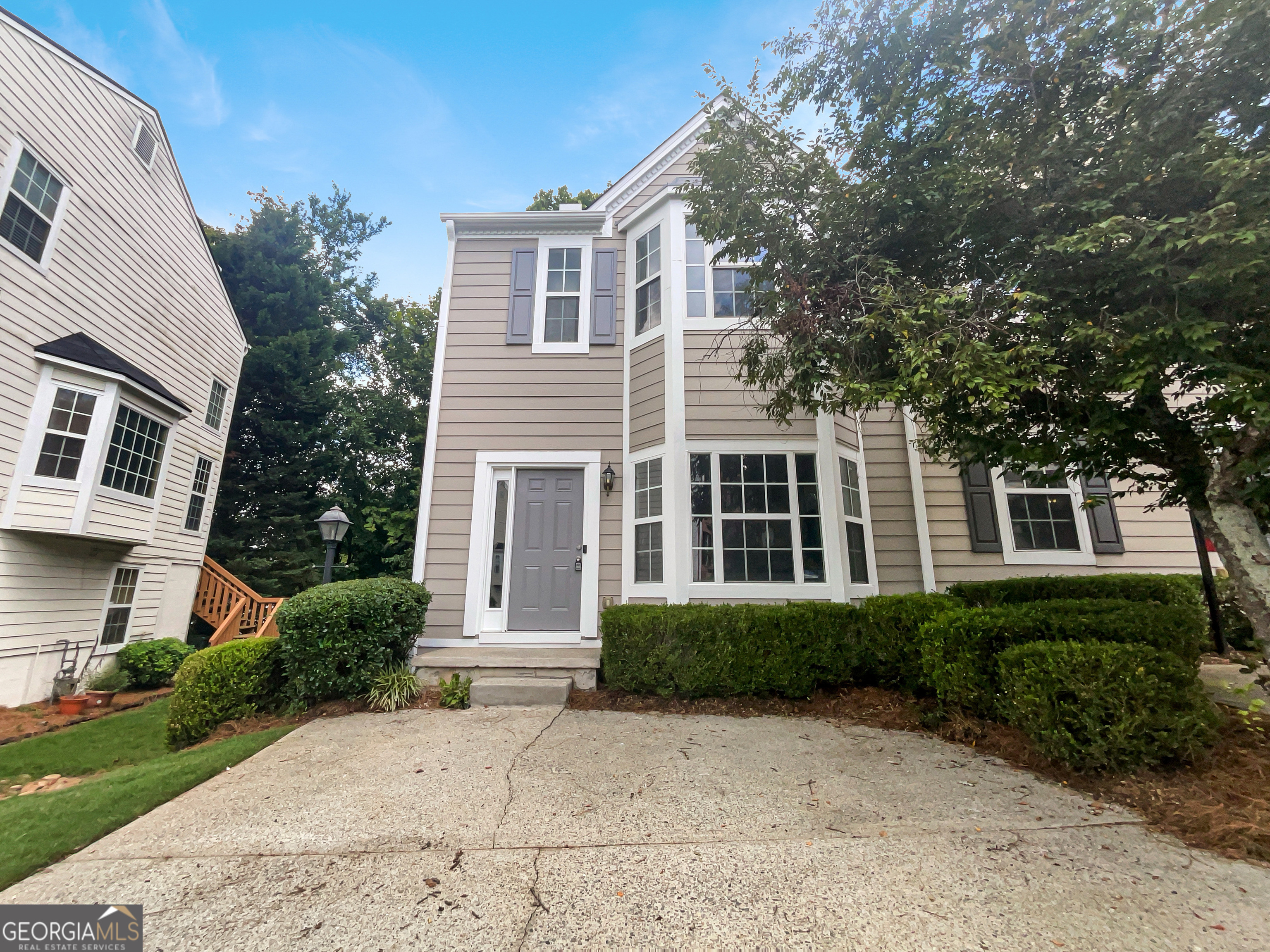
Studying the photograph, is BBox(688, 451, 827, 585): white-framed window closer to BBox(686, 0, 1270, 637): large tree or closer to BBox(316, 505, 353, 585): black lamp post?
BBox(686, 0, 1270, 637): large tree

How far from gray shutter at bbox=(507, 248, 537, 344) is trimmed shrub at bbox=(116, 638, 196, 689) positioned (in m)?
6.65

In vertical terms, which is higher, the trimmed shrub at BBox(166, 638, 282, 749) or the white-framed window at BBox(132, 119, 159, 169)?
the white-framed window at BBox(132, 119, 159, 169)

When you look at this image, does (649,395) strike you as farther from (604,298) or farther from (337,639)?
(337,639)

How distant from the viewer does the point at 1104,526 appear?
6.07 metres

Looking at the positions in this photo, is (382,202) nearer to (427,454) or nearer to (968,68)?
(427,454)

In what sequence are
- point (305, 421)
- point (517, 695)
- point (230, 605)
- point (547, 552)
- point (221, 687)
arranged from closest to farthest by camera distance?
point (221, 687), point (517, 695), point (547, 552), point (230, 605), point (305, 421)

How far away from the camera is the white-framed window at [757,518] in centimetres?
531

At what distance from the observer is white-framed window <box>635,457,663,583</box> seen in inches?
220

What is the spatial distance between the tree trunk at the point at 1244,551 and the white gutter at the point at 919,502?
9.18 ft

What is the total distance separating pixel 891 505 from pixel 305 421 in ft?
47.3

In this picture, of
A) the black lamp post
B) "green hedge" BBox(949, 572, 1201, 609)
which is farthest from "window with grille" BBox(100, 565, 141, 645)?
"green hedge" BBox(949, 572, 1201, 609)

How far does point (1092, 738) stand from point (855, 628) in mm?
1883

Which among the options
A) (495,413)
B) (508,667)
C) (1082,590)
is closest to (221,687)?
(508,667)

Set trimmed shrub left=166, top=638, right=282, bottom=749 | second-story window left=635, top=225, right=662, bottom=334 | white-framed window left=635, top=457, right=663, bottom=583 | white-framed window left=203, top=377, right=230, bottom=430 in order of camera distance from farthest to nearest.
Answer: white-framed window left=203, top=377, right=230, bottom=430, second-story window left=635, top=225, right=662, bottom=334, white-framed window left=635, top=457, right=663, bottom=583, trimmed shrub left=166, top=638, right=282, bottom=749
